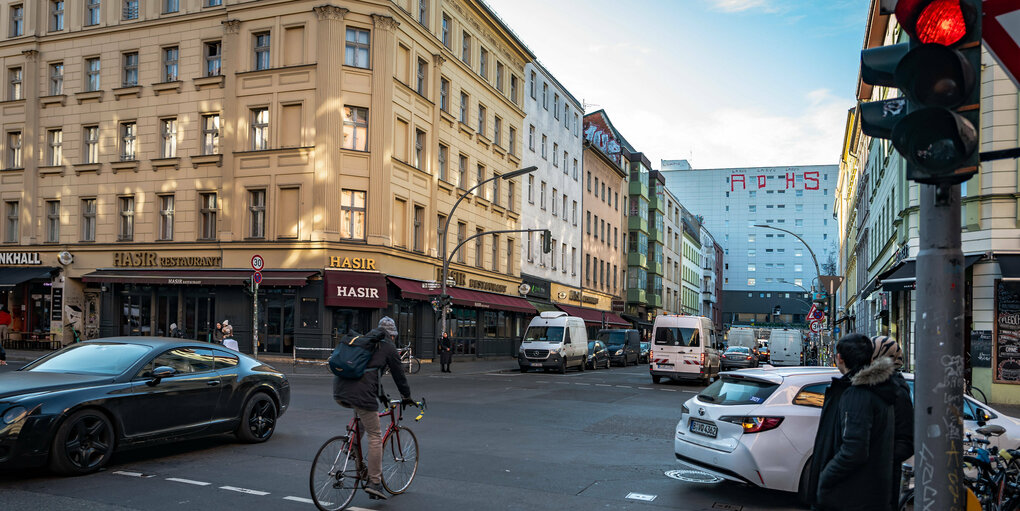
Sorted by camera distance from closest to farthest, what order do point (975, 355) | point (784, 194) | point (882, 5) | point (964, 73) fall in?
point (964, 73)
point (882, 5)
point (975, 355)
point (784, 194)

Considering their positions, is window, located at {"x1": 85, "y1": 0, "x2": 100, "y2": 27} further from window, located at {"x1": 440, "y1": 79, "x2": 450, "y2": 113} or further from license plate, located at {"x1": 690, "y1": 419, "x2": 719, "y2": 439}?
license plate, located at {"x1": 690, "y1": 419, "x2": 719, "y2": 439}

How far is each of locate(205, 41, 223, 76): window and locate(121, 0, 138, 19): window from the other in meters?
4.27

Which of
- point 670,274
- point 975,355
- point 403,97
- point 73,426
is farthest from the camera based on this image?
point 670,274

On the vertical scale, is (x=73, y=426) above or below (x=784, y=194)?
below

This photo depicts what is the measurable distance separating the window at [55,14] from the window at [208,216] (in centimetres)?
1163

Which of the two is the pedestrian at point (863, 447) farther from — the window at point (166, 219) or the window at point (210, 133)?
the window at point (166, 219)

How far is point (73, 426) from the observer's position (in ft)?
27.6

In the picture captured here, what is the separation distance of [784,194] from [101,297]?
109181 millimetres

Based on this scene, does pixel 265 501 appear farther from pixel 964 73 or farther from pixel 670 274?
pixel 670 274

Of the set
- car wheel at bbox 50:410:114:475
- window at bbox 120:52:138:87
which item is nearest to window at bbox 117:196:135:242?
window at bbox 120:52:138:87

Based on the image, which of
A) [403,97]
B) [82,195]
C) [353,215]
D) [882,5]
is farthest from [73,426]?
[82,195]

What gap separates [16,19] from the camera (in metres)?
36.9

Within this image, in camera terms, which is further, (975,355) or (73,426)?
(975,355)

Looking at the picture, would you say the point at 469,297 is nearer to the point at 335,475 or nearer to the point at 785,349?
the point at 785,349
